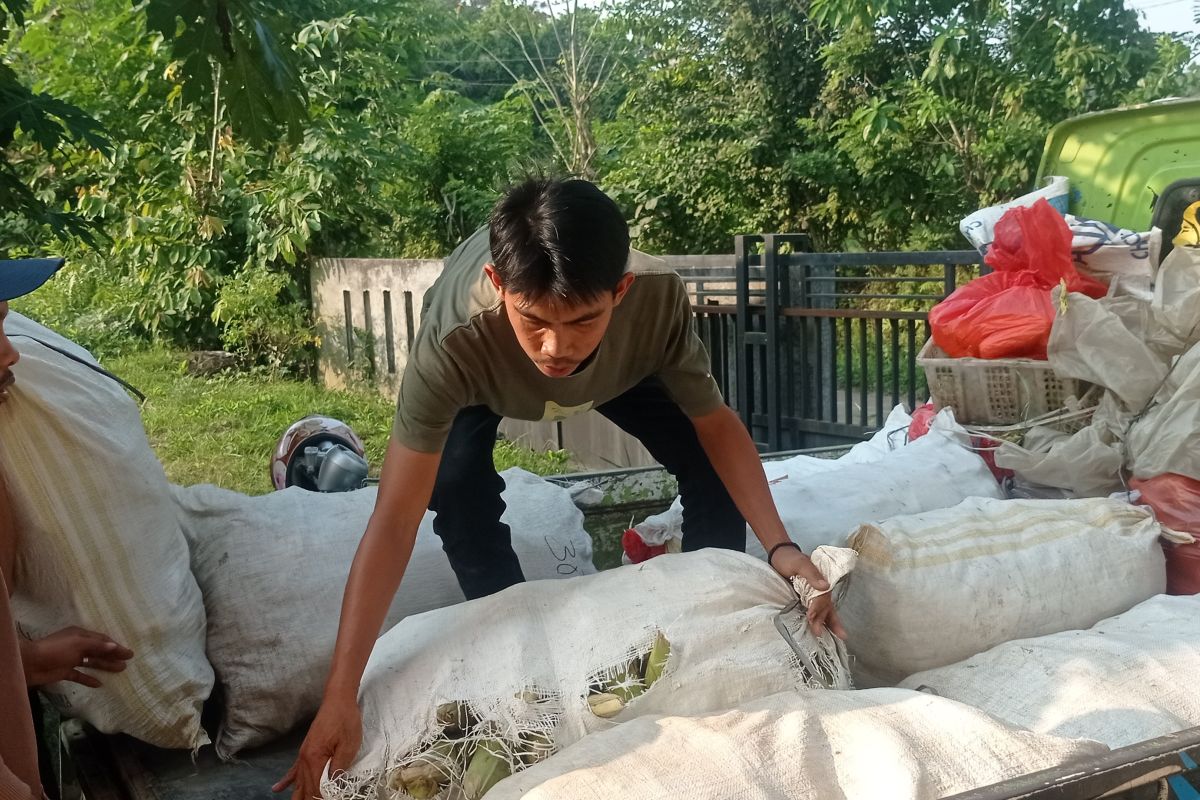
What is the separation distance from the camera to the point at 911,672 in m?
1.92

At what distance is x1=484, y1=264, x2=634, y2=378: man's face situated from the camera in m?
1.55

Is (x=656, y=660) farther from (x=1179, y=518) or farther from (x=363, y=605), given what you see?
(x=1179, y=518)

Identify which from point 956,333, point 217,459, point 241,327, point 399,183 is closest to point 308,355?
point 241,327

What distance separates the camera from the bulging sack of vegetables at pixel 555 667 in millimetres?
1473

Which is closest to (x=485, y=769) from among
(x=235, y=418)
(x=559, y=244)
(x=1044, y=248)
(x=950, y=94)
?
(x=559, y=244)

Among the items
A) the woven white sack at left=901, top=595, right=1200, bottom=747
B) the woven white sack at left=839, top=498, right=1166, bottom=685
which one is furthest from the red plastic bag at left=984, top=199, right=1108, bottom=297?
the woven white sack at left=901, top=595, right=1200, bottom=747

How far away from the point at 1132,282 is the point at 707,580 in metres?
1.78

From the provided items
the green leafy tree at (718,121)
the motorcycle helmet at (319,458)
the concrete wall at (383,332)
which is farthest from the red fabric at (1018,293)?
the green leafy tree at (718,121)

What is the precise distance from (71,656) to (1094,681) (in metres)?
1.60

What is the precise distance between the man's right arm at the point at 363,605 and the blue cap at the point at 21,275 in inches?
22.0

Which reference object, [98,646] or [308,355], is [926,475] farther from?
[308,355]

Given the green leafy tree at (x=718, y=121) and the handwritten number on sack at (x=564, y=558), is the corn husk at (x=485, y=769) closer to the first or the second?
the handwritten number on sack at (x=564, y=558)

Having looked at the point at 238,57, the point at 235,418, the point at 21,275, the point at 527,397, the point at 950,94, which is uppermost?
the point at 950,94

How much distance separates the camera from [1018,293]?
2809mm
